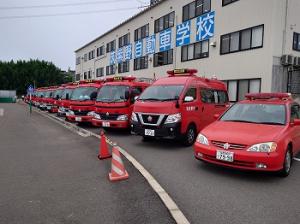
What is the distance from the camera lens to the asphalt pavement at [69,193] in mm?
4258

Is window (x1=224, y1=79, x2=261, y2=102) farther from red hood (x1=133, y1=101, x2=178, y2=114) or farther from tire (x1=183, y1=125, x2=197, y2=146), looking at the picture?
red hood (x1=133, y1=101, x2=178, y2=114)

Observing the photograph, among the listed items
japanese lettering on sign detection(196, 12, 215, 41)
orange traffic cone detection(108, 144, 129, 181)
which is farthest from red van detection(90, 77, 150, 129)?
japanese lettering on sign detection(196, 12, 215, 41)

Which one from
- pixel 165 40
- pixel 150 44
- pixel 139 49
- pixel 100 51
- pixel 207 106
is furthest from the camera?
pixel 100 51

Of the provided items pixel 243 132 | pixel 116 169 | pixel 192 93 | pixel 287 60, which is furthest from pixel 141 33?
pixel 116 169

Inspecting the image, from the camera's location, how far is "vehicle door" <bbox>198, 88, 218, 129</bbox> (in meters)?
10.7

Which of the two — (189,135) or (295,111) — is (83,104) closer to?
(189,135)

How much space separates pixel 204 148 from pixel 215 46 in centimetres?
1559

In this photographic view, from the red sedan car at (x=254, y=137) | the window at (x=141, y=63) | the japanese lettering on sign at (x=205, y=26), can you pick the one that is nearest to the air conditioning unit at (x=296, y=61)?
the japanese lettering on sign at (x=205, y=26)

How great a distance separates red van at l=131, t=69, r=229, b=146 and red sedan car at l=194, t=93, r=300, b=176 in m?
1.88

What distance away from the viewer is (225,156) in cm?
611

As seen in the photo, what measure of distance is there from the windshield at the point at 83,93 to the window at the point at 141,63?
50.9ft

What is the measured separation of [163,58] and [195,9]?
550 centimetres

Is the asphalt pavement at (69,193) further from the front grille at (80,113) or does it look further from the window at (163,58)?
the window at (163,58)

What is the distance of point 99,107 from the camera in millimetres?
12633
